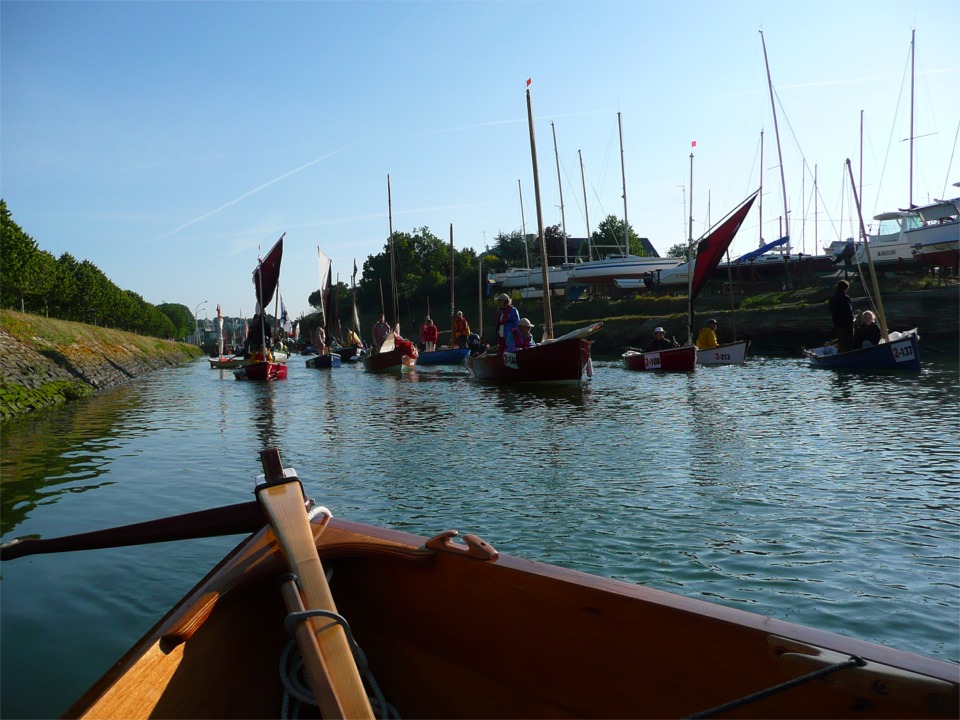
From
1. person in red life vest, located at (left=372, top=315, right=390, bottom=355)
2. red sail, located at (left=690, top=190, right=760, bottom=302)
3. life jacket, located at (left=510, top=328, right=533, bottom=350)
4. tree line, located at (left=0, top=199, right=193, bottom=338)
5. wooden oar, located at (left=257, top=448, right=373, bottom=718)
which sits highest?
tree line, located at (left=0, top=199, right=193, bottom=338)

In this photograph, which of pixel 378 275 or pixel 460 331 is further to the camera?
pixel 378 275

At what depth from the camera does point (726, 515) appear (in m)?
6.73

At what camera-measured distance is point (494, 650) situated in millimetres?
3078

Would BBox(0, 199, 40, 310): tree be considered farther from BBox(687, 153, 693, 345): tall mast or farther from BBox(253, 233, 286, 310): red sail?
BBox(687, 153, 693, 345): tall mast

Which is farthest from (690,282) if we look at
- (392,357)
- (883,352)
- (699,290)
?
(392,357)

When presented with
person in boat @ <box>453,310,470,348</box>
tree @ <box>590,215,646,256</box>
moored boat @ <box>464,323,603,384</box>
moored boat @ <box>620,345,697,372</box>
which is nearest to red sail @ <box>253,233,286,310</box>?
person in boat @ <box>453,310,470,348</box>

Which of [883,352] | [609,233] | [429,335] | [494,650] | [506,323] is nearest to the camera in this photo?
[494,650]

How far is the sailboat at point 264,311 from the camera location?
28.4 meters

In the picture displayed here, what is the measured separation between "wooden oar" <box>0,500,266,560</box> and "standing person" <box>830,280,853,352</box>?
59.9ft

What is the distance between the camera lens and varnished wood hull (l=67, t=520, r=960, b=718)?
7.15 feet

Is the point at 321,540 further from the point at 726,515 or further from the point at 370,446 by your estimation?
the point at 370,446

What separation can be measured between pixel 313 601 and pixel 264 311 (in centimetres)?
2706

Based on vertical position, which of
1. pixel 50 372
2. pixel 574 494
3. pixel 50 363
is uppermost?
pixel 50 363

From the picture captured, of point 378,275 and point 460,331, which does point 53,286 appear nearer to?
point 460,331
